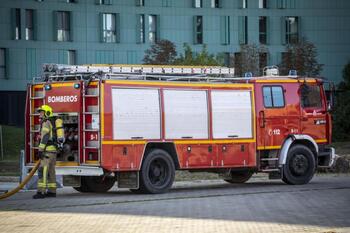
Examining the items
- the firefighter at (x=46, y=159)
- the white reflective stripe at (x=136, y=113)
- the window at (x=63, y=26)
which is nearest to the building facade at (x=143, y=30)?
the window at (x=63, y=26)

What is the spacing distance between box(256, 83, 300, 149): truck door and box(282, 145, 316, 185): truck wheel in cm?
46

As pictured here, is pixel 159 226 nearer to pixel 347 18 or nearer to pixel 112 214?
pixel 112 214

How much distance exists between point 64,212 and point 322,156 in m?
9.85

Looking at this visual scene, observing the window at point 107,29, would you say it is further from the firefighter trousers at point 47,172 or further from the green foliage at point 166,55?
the firefighter trousers at point 47,172

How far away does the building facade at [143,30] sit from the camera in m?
68.1

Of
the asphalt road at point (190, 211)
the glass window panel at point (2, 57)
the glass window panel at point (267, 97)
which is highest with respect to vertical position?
the glass window panel at point (2, 57)

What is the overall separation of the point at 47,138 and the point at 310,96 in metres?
7.72

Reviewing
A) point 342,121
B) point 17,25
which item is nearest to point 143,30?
point 17,25

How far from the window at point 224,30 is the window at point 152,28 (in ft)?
17.9

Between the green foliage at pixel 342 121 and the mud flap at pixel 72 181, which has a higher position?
the green foliage at pixel 342 121

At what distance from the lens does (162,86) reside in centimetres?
2105

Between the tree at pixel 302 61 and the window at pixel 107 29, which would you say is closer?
the tree at pixel 302 61

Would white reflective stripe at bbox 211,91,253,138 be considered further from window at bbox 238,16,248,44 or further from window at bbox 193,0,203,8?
window at bbox 238,16,248,44

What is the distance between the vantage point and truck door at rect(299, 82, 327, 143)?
933 inches
